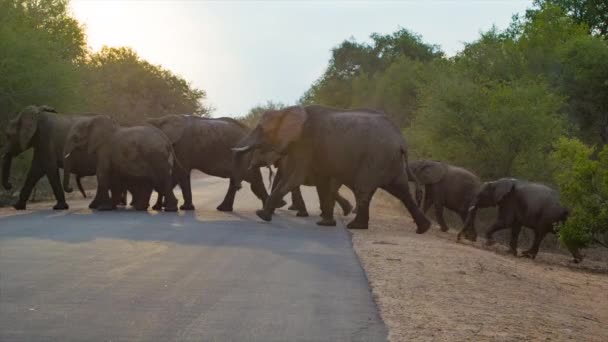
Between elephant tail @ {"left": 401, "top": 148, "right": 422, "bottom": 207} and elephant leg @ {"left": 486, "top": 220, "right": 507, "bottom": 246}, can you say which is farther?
elephant leg @ {"left": 486, "top": 220, "right": 507, "bottom": 246}

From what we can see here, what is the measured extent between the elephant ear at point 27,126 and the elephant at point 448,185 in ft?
29.2

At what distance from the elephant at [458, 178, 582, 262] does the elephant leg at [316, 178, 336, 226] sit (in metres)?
3.21

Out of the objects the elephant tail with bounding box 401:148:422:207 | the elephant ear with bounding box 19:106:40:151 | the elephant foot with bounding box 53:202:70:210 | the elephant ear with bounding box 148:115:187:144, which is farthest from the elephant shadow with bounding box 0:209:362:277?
the elephant ear with bounding box 148:115:187:144

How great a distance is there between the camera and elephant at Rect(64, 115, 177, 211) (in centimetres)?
2009

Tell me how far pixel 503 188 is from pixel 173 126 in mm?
7466

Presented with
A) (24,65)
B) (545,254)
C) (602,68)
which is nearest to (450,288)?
(545,254)

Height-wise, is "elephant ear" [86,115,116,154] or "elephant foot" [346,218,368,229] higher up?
"elephant ear" [86,115,116,154]

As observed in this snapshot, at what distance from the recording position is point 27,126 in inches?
835

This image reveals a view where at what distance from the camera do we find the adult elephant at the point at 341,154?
1855 centimetres

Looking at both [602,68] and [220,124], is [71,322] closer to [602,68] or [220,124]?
[220,124]

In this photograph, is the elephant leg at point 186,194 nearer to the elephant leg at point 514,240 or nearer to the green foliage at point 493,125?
the elephant leg at point 514,240

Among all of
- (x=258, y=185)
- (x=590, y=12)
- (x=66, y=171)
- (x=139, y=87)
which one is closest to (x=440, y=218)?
(x=258, y=185)

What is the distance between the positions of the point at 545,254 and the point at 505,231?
5303mm

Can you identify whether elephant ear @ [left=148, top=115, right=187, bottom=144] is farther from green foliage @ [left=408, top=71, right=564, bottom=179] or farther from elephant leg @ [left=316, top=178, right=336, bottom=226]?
green foliage @ [left=408, top=71, right=564, bottom=179]
